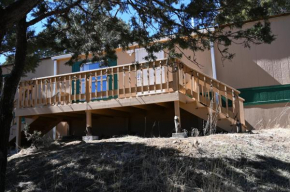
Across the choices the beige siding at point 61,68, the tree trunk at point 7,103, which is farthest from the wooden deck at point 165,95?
the tree trunk at point 7,103

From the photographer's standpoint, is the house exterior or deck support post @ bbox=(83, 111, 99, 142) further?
deck support post @ bbox=(83, 111, 99, 142)

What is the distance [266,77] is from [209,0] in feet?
16.0

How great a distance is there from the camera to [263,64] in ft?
32.4

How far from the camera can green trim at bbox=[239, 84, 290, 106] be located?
373 inches

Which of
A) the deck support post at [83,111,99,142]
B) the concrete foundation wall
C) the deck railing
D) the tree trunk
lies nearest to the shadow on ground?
the tree trunk

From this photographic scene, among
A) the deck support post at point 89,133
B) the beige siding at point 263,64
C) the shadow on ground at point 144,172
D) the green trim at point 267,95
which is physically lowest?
the shadow on ground at point 144,172

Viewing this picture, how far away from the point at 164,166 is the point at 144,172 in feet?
1.35

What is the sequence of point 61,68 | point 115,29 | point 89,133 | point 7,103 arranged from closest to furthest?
point 7,103
point 115,29
point 89,133
point 61,68

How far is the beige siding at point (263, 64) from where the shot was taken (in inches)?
382

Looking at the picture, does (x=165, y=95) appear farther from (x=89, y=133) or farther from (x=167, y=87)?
(x=89, y=133)

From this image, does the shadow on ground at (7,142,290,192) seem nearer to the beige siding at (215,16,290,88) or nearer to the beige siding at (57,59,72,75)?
the beige siding at (215,16,290,88)

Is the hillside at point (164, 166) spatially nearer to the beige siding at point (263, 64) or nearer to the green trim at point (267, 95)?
the green trim at point (267, 95)

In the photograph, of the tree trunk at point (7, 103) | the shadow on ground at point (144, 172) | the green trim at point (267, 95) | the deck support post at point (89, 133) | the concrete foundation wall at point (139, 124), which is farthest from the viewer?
the concrete foundation wall at point (139, 124)

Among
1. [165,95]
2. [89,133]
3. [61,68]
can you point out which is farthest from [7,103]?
[61,68]
